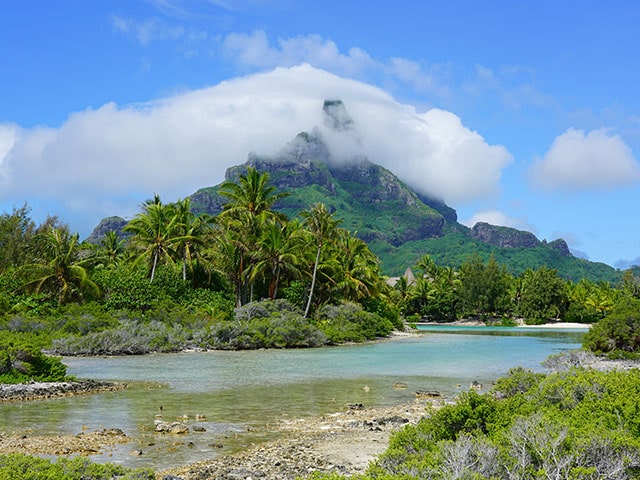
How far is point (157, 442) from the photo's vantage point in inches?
411

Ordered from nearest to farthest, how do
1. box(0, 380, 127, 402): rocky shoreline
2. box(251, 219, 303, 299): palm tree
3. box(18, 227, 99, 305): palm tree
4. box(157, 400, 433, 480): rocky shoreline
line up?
box(157, 400, 433, 480): rocky shoreline, box(0, 380, 127, 402): rocky shoreline, box(18, 227, 99, 305): palm tree, box(251, 219, 303, 299): palm tree

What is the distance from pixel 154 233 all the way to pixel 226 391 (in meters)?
29.9

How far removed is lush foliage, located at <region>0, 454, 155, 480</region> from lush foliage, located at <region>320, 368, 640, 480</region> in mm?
2516

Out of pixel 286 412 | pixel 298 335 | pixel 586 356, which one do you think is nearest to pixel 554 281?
pixel 298 335

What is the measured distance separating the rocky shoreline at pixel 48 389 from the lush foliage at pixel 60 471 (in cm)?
1012

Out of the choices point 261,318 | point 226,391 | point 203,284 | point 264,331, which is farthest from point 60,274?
point 226,391

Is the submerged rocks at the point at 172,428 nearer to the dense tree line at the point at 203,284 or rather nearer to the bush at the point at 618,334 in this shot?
the dense tree line at the point at 203,284

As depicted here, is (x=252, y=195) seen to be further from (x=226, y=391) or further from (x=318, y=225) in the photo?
(x=226, y=391)

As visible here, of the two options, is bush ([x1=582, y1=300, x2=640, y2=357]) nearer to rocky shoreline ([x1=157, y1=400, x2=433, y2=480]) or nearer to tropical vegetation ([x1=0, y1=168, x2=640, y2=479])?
tropical vegetation ([x1=0, y1=168, x2=640, y2=479])

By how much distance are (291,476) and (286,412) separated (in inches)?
235

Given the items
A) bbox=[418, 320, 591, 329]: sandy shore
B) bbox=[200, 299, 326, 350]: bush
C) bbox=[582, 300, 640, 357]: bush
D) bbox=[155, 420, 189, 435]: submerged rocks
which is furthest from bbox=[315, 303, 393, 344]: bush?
bbox=[418, 320, 591, 329]: sandy shore

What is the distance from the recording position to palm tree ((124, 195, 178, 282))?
45.1m

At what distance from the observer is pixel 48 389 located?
15914mm

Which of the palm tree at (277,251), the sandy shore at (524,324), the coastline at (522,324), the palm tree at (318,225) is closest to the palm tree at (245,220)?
the palm tree at (277,251)
